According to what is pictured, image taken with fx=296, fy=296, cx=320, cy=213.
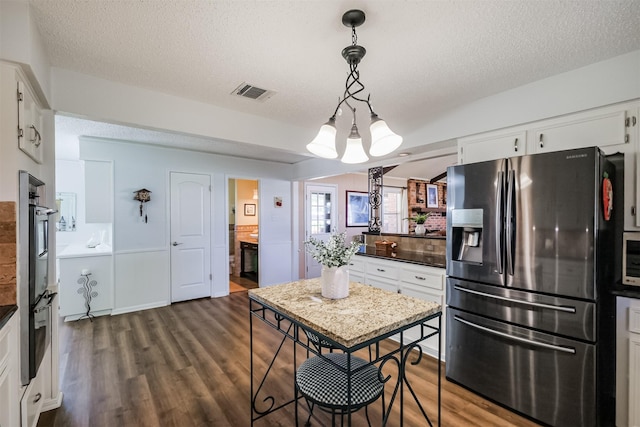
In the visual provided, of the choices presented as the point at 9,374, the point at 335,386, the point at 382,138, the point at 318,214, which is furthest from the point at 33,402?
the point at 318,214

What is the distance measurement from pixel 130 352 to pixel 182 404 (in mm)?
1185

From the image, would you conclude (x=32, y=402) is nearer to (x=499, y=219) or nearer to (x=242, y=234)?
(x=499, y=219)

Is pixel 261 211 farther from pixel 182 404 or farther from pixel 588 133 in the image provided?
pixel 588 133

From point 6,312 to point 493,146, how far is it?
3256 millimetres

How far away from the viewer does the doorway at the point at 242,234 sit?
6.16 meters

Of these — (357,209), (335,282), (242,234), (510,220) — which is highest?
(357,209)

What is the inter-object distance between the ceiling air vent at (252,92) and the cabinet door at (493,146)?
176cm

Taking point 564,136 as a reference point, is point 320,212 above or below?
below

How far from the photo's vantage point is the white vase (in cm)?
172

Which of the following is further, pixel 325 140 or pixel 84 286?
pixel 84 286

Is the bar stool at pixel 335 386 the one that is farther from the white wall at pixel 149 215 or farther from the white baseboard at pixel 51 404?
the white wall at pixel 149 215

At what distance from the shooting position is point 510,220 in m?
2.03

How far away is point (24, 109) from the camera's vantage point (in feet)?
5.18

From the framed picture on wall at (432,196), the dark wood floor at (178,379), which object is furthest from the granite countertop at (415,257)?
the framed picture on wall at (432,196)
